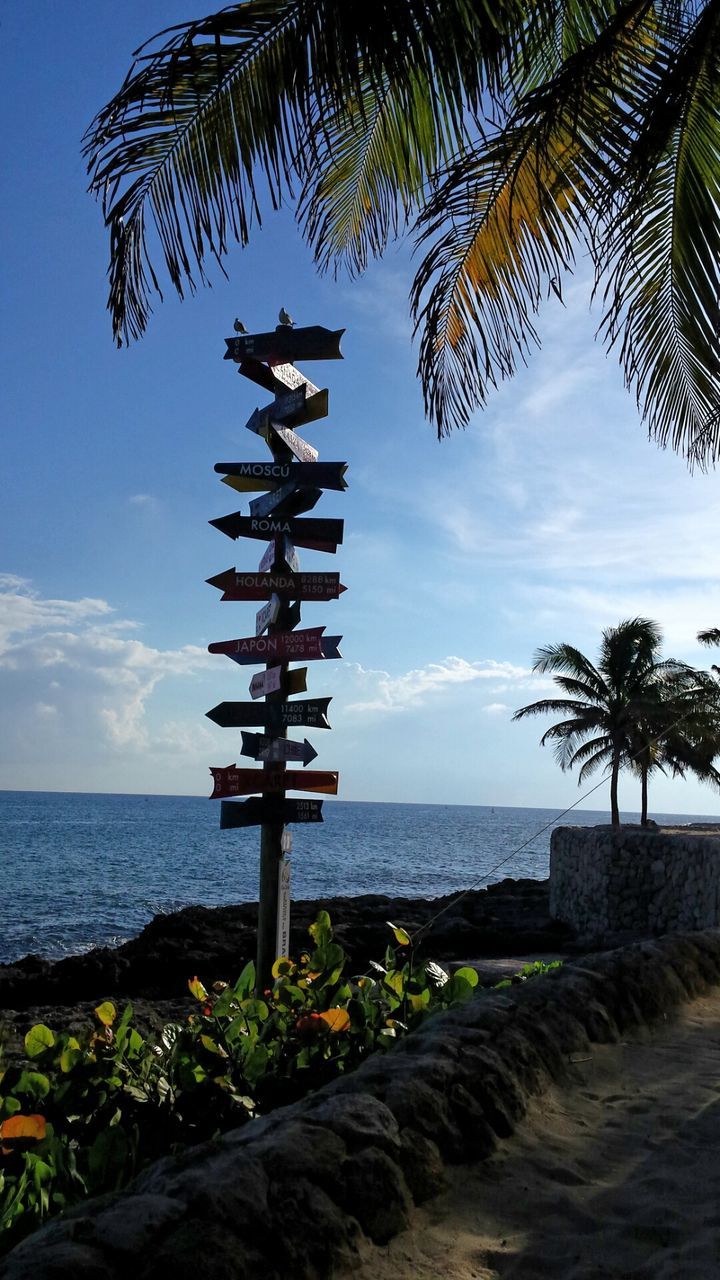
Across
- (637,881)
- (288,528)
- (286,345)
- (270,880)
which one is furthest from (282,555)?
(637,881)

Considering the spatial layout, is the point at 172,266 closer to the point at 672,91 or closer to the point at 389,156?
the point at 389,156

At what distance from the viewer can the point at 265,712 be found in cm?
662

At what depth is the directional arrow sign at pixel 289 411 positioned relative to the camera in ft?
23.1

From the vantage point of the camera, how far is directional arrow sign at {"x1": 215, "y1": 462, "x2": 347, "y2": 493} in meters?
6.84

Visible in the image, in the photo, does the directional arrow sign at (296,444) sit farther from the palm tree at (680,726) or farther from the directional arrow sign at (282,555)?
the palm tree at (680,726)

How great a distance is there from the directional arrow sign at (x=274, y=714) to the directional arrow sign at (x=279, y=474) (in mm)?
1603

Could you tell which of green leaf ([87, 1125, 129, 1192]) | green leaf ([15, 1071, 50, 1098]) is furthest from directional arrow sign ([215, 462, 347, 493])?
green leaf ([87, 1125, 129, 1192])

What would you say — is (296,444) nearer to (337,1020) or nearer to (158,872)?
(337,1020)

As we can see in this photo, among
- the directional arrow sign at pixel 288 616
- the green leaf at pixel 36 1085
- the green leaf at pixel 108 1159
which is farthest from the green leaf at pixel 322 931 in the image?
the directional arrow sign at pixel 288 616

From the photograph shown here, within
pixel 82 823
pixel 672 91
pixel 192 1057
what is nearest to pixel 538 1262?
pixel 192 1057

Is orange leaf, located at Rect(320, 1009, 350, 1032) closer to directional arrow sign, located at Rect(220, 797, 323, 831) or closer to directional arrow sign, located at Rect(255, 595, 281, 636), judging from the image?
directional arrow sign, located at Rect(220, 797, 323, 831)

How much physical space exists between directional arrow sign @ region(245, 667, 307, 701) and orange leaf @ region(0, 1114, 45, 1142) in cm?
381

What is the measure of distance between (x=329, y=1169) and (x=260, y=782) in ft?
14.0

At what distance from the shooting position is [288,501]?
6.88m
